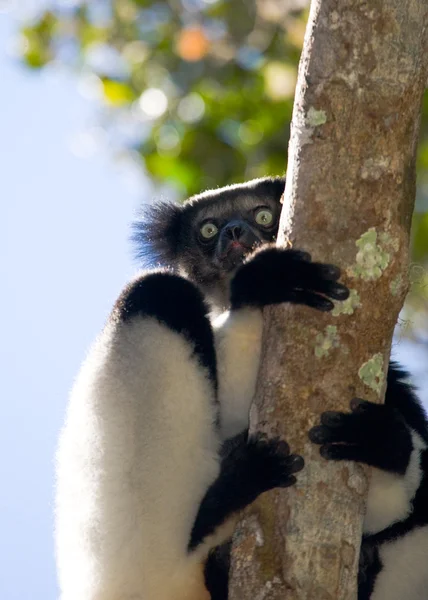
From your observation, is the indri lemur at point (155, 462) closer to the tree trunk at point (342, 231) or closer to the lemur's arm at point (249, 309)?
the lemur's arm at point (249, 309)

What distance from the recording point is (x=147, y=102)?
783 centimetres

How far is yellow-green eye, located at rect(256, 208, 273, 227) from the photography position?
4934mm

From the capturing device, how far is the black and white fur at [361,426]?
10.7 feet

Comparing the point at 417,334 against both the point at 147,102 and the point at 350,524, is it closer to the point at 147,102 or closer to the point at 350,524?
the point at 147,102

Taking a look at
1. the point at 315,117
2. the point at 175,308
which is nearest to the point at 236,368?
the point at 175,308

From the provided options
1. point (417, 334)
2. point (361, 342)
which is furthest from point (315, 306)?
point (417, 334)

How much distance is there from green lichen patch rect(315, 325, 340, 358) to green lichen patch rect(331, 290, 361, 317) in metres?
0.05

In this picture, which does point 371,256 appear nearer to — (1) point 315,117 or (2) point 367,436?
(1) point 315,117

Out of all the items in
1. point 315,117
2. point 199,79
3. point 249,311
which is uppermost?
point 199,79

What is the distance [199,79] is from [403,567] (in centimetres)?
464

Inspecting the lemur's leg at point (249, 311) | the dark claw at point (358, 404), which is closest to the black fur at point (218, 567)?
the lemur's leg at point (249, 311)

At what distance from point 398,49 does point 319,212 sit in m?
0.59

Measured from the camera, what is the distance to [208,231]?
16.7 ft

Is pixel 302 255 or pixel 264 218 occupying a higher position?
pixel 264 218
